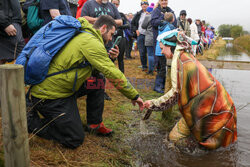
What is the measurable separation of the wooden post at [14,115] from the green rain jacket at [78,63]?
101 cm

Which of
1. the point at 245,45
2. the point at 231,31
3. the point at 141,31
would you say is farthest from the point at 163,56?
the point at 231,31

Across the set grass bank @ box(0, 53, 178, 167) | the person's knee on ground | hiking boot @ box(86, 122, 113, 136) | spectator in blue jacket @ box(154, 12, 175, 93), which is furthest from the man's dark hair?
spectator in blue jacket @ box(154, 12, 175, 93)

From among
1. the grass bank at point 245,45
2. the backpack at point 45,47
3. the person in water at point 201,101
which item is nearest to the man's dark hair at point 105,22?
the backpack at point 45,47

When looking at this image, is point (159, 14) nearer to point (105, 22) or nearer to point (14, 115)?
point (105, 22)

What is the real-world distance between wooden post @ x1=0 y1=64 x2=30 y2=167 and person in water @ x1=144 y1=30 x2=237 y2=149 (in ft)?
5.79

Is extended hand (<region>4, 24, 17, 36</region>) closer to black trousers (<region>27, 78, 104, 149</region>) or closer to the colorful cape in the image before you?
black trousers (<region>27, 78, 104, 149</region>)

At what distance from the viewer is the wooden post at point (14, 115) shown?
1.45 metres

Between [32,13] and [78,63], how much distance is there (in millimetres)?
1544

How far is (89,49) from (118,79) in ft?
1.47

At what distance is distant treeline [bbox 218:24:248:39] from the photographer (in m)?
77.1

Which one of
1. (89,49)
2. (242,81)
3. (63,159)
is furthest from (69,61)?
(242,81)

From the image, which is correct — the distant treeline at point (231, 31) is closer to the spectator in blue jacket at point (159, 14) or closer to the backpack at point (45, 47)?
the spectator in blue jacket at point (159, 14)

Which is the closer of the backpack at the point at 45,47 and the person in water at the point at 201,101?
the backpack at the point at 45,47

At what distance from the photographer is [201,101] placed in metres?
2.59
